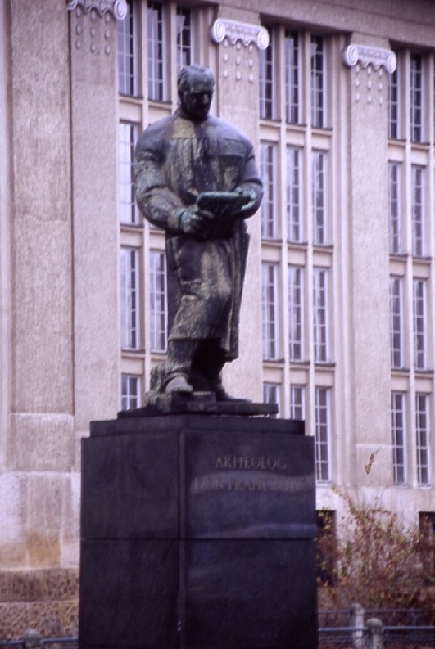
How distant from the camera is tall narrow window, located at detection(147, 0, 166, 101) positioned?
147 feet

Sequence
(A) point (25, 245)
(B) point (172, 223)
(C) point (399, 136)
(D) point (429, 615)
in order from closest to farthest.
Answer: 1. (B) point (172, 223)
2. (D) point (429, 615)
3. (A) point (25, 245)
4. (C) point (399, 136)

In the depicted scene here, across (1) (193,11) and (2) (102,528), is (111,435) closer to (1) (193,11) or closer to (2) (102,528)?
(2) (102,528)

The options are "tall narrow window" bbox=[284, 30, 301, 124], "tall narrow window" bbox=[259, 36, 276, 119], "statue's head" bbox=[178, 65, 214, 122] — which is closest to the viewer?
"statue's head" bbox=[178, 65, 214, 122]

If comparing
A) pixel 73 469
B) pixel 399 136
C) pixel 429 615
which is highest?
pixel 399 136

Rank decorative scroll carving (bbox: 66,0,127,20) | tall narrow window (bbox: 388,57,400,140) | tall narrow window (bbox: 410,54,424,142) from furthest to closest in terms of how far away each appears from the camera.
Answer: tall narrow window (bbox: 410,54,424,142), tall narrow window (bbox: 388,57,400,140), decorative scroll carving (bbox: 66,0,127,20)

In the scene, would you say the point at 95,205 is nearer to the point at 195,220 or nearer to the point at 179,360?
the point at 179,360

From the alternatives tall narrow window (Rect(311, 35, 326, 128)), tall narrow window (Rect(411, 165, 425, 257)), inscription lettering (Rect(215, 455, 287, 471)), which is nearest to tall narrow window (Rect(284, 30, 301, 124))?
tall narrow window (Rect(311, 35, 326, 128))

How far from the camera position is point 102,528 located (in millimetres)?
17516

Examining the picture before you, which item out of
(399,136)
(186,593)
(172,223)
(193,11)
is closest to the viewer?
(186,593)

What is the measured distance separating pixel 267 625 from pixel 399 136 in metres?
33.3

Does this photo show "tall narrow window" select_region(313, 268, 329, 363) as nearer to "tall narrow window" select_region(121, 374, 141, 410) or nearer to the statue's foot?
"tall narrow window" select_region(121, 374, 141, 410)

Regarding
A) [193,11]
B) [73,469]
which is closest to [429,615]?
[73,469]

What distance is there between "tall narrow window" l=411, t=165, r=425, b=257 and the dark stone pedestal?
32.6m

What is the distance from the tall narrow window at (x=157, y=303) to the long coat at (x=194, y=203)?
85.5ft
